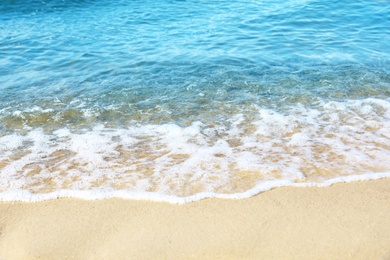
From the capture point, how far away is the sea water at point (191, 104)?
381 centimetres

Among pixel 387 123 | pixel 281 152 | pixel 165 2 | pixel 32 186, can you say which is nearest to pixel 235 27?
pixel 165 2

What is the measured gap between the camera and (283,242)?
288 centimetres

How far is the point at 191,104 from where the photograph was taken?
573 centimetres

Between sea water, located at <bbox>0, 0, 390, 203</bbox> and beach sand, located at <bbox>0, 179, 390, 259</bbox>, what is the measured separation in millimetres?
186

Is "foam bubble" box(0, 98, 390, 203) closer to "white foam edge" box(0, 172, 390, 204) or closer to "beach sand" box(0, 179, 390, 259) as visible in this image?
"white foam edge" box(0, 172, 390, 204)

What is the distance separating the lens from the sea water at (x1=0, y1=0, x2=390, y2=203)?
3814mm

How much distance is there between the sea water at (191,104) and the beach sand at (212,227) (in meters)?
0.19

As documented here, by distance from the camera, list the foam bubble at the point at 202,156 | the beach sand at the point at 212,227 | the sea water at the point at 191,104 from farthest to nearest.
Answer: the sea water at the point at 191,104, the foam bubble at the point at 202,156, the beach sand at the point at 212,227

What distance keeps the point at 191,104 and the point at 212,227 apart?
2912mm

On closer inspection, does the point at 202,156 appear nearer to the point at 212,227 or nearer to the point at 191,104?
the point at 212,227

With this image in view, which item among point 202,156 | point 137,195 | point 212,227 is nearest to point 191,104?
point 202,156

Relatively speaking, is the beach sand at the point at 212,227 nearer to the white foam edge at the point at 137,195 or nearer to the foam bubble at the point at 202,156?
the white foam edge at the point at 137,195

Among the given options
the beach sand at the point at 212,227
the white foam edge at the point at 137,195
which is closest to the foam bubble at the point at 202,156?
the white foam edge at the point at 137,195

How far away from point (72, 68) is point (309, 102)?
4306 mm
